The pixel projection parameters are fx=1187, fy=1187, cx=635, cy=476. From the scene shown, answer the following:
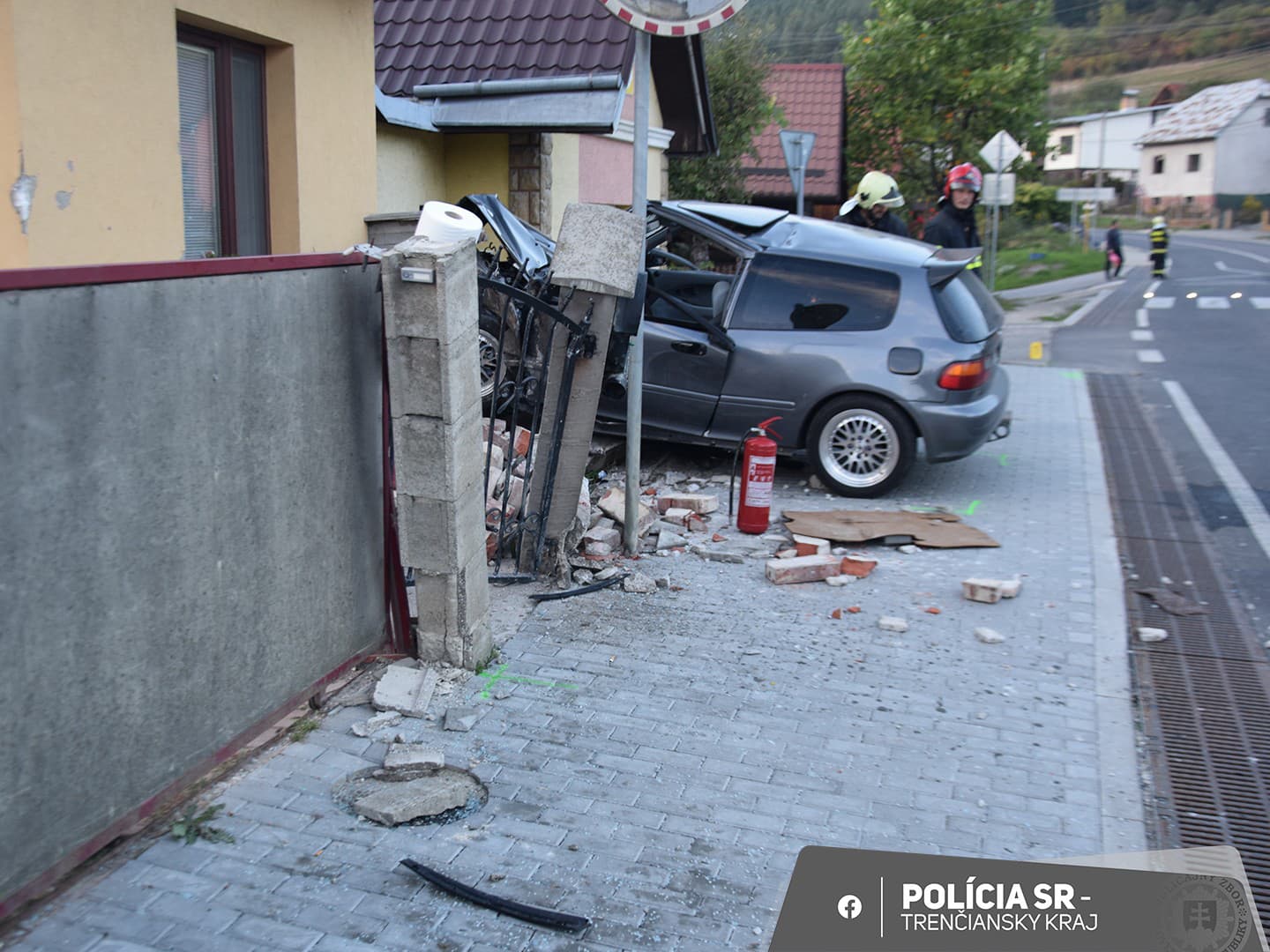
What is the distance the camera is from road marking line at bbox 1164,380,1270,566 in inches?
328

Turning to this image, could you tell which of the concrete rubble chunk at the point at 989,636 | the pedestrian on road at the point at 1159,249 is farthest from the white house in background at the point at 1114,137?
the concrete rubble chunk at the point at 989,636

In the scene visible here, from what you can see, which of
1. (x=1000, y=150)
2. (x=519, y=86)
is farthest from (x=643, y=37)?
(x=1000, y=150)

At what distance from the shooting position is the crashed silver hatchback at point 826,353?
Answer: 8.63 meters

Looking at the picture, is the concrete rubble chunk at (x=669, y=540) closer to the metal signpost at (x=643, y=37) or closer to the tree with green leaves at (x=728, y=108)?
the metal signpost at (x=643, y=37)

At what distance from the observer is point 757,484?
762 cm

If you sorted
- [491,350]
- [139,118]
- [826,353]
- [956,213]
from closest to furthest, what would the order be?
[139,118], [826,353], [491,350], [956,213]

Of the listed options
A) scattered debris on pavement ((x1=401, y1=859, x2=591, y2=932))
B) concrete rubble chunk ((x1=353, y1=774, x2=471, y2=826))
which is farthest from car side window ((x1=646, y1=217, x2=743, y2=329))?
scattered debris on pavement ((x1=401, y1=859, x2=591, y2=932))

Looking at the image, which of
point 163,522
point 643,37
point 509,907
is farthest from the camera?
point 643,37

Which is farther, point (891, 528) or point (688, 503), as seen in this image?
point (688, 503)

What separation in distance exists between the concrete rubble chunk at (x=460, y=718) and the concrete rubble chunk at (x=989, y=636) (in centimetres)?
263

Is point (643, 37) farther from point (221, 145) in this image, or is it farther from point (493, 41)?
point (493, 41)

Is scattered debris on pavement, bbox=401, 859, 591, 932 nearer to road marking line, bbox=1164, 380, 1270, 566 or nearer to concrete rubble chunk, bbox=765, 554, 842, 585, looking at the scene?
concrete rubble chunk, bbox=765, 554, 842, 585

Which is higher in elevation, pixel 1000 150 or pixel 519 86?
pixel 1000 150

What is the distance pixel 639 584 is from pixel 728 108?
16.9m
